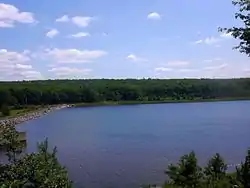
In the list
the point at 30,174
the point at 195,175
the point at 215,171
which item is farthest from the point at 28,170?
the point at 215,171

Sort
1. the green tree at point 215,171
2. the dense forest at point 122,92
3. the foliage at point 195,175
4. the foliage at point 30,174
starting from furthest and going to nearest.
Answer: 1. the dense forest at point 122,92
2. the green tree at point 215,171
3. the foliage at point 195,175
4. the foliage at point 30,174

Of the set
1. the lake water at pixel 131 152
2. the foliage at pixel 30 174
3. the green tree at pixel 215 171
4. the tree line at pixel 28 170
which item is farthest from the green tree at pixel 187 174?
the foliage at pixel 30 174

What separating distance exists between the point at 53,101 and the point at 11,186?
163948 millimetres

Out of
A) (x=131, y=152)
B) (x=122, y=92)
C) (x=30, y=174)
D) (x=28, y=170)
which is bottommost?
(x=131, y=152)

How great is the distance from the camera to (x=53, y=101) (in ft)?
563

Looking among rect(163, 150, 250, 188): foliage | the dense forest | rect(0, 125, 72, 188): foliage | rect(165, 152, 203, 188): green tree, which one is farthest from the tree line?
the dense forest

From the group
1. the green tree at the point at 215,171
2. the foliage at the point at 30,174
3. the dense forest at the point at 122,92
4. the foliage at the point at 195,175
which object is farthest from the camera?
the dense forest at the point at 122,92

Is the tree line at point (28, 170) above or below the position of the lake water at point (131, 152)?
above

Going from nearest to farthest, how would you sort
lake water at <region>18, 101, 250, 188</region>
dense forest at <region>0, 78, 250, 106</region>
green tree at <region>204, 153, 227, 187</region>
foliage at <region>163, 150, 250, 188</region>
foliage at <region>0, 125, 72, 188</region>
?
foliage at <region>0, 125, 72, 188</region> → foliage at <region>163, 150, 250, 188</region> → green tree at <region>204, 153, 227, 187</region> → lake water at <region>18, 101, 250, 188</region> → dense forest at <region>0, 78, 250, 106</region>

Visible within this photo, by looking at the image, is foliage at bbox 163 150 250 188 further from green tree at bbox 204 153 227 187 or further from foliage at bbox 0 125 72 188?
foliage at bbox 0 125 72 188

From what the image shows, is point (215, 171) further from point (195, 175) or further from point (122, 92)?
Answer: point (122, 92)

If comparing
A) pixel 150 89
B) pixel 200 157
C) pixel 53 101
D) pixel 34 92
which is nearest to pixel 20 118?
pixel 34 92

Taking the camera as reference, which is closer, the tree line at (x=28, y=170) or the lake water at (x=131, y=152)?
the tree line at (x=28, y=170)

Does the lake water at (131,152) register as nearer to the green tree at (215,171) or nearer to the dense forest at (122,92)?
the green tree at (215,171)
